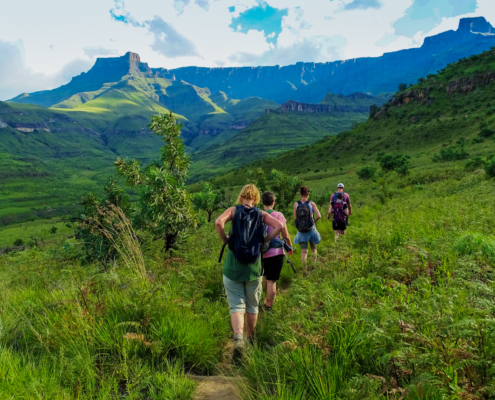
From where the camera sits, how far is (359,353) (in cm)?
277

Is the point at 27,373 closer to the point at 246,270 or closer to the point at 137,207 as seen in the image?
the point at 246,270

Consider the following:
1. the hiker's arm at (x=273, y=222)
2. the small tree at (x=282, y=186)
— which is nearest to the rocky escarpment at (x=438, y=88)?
Answer: the small tree at (x=282, y=186)

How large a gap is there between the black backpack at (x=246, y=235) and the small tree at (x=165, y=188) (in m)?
5.43

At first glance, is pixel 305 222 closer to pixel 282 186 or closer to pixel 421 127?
pixel 282 186

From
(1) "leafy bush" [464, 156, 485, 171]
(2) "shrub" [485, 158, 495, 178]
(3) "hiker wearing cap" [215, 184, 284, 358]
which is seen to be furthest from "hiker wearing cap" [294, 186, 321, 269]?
(1) "leafy bush" [464, 156, 485, 171]

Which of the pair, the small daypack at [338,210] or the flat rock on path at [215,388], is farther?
the small daypack at [338,210]

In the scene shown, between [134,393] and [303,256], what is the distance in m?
5.17

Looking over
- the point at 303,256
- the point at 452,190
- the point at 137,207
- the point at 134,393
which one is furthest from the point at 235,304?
the point at 452,190

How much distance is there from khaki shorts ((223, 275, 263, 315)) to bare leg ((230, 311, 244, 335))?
0.05m

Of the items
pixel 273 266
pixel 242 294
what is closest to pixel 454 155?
pixel 273 266

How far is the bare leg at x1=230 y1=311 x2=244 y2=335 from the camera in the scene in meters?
3.87

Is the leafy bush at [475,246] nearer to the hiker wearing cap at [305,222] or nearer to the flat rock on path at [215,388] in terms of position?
the hiker wearing cap at [305,222]

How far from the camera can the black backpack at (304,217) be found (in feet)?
23.3

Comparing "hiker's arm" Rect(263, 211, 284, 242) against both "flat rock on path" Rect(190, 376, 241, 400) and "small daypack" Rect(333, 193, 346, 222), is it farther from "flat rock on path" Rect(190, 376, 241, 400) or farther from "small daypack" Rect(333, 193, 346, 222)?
"small daypack" Rect(333, 193, 346, 222)
